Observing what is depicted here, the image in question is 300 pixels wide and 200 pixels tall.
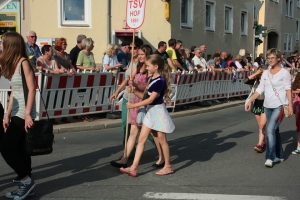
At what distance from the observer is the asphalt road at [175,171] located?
5.72 meters

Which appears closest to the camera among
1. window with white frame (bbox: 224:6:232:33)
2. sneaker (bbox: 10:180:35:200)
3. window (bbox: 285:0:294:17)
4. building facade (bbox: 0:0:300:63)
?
sneaker (bbox: 10:180:35:200)

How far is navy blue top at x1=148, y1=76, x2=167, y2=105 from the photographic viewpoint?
630cm

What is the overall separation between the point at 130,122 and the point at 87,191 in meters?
1.54

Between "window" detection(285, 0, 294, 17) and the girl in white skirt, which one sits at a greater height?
"window" detection(285, 0, 294, 17)

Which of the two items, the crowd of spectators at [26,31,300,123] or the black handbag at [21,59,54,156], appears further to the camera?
the crowd of spectators at [26,31,300,123]

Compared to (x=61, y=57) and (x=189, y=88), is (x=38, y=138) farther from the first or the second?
(x=189, y=88)

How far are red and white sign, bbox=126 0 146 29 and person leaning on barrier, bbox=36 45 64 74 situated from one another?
2859mm

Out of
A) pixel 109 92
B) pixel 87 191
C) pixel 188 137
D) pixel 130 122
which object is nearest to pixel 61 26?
pixel 109 92

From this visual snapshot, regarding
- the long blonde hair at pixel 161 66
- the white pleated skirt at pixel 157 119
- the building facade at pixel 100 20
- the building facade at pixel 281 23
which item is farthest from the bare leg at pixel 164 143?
the building facade at pixel 281 23

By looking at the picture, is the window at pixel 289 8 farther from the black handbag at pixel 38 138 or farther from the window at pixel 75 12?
the black handbag at pixel 38 138

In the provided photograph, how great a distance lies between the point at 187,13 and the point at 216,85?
6647 mm

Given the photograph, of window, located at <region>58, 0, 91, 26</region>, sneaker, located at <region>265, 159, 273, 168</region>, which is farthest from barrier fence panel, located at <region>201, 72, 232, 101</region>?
sneaker, located at <region>265, 159, 273, 168</region>

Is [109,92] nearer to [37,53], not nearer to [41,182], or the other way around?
[37,53]

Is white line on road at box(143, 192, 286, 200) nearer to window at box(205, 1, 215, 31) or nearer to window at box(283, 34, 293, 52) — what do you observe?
window at box(205, 1, 215, 31)
